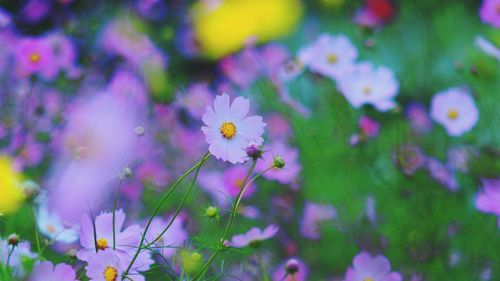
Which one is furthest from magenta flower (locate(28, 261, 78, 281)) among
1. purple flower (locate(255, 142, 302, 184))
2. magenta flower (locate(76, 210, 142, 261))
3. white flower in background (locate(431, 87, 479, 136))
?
white flower in background (locate(431, 87, 479, 136))

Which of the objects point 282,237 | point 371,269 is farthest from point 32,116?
point 371,269

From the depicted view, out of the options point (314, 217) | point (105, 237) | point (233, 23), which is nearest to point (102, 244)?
point (105, 237)

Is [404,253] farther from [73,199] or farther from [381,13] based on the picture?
[381,13]

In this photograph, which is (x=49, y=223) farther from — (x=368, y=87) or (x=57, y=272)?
(x=368, y=87)

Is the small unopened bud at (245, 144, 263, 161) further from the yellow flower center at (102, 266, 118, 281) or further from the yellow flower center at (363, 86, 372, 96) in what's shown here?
the yellow flower center at (363, 86, 372, 96)

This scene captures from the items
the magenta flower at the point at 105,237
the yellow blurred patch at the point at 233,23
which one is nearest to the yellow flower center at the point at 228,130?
the magenta flower at the point at 105,237

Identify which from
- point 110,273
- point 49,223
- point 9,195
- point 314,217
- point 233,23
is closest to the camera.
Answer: point 110,273
